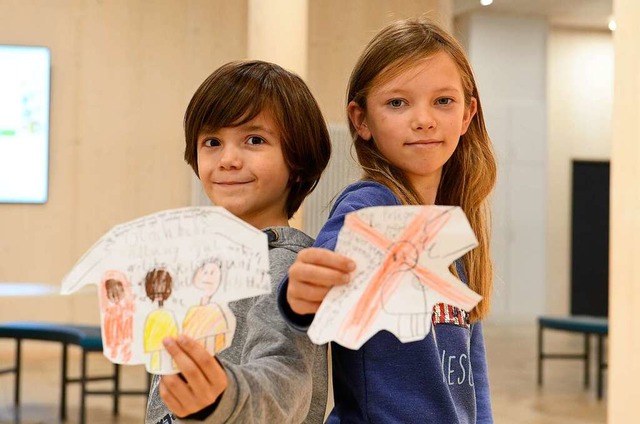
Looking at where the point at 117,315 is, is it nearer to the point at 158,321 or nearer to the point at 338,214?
the point at 158,321

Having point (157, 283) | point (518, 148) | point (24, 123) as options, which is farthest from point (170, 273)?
point (518, 148)

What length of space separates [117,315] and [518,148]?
43.1ft

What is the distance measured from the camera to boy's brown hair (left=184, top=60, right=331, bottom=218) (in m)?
1.41

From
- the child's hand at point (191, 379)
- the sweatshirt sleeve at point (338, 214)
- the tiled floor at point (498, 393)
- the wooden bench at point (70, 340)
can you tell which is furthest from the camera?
the tiled floor at point (498, 393)

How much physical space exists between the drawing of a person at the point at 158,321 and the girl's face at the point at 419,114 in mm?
458

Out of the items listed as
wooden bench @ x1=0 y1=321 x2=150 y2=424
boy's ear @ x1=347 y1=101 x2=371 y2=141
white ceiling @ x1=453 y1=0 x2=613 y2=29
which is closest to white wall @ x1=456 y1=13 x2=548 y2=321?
white ceiling @ x1=453 y1=0 x2=613 y2=29

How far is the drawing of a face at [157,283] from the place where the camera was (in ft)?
3.77

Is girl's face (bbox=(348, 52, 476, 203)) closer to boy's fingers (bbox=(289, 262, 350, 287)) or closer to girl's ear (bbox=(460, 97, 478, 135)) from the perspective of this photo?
girl's ear (bbox=(460, 97, 478, 135))

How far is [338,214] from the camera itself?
1324 millimetres

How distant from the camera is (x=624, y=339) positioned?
7.54 ft

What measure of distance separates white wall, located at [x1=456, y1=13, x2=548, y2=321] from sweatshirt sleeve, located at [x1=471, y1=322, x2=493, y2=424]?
39.9 feet

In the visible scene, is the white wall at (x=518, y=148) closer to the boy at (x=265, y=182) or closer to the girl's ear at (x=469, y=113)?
the girl's ear at (x=469, y=113)

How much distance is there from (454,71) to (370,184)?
23cm

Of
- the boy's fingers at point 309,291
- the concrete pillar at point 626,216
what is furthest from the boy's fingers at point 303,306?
the concrete pillar at point 626,216
